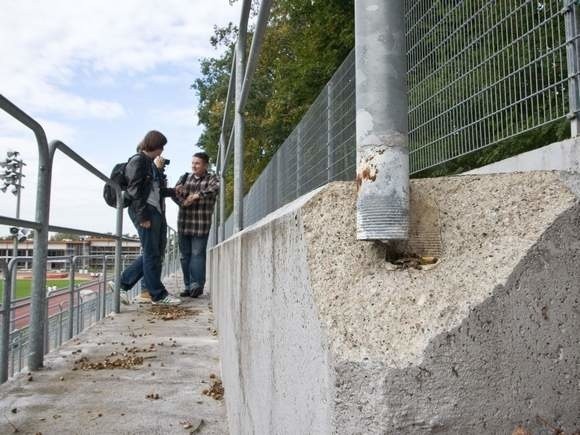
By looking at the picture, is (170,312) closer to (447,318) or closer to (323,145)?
(323,145)

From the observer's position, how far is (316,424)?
2.65ft

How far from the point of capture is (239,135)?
3.02 m

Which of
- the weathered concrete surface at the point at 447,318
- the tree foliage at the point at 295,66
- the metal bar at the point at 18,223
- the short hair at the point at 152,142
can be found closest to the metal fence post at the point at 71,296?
the metal bar at the point at 18,223

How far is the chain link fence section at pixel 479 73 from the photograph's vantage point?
136cm

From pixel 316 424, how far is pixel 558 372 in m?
0.35

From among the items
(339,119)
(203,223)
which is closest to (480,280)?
(339,119)

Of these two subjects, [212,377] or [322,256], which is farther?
[212,377]

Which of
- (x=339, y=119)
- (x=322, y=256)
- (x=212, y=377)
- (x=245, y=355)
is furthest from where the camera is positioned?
(x=212, y=377)

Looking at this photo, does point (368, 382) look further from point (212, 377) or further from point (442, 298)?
point (212, 377)

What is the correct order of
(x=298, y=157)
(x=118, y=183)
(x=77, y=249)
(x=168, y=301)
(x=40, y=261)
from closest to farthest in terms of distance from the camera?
(x=40, y=261)
(x=298, y=157)
(x=77, y=249)
(x=118, y=183)
(x=168, y=301)

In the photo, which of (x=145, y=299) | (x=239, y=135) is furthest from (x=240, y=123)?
(x=145, y=299)

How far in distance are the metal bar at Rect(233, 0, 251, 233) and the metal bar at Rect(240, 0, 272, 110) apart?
0.20 ft

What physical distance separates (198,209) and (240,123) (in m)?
3.30

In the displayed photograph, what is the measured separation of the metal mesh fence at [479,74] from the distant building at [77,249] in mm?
1705
